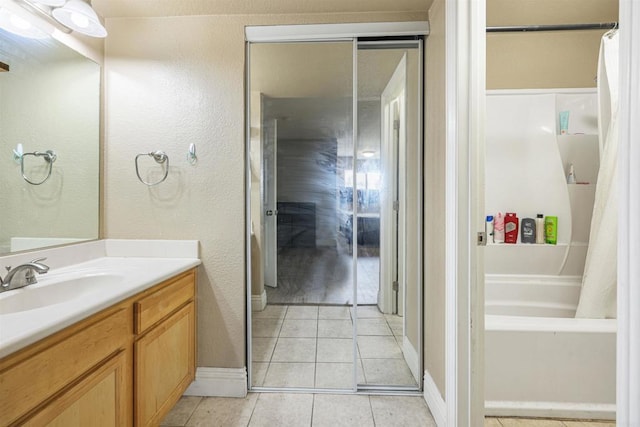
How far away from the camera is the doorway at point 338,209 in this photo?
2010mm

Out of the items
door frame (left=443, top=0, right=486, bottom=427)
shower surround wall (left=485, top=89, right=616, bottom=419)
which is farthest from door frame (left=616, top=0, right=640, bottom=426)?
shower surround wall (left=485, top=89, right=616, bottom=419)

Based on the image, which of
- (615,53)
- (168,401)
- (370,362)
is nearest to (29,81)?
(168,401)

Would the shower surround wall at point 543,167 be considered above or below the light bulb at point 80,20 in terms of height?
below

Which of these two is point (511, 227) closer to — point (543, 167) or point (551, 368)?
point (543, 167)

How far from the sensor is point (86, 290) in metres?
1.45

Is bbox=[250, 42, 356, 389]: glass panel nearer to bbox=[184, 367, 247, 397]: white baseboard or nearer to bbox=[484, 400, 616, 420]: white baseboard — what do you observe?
bbox=[184, 367, 247, 397]: white baseboard

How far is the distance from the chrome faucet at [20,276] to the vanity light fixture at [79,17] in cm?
117

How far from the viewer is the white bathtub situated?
1653 millimetres

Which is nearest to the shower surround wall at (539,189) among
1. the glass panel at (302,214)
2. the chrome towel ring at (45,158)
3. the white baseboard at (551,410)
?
the white baseboard at (551,410)

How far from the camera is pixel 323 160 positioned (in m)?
2.07

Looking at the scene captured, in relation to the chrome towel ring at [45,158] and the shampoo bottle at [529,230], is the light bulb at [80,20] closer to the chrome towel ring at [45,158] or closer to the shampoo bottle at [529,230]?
the chrome towel ring at [45,158]

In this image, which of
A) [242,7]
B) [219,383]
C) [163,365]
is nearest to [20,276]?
[163,365]

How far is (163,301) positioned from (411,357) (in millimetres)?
1541

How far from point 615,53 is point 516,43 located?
0.63m
